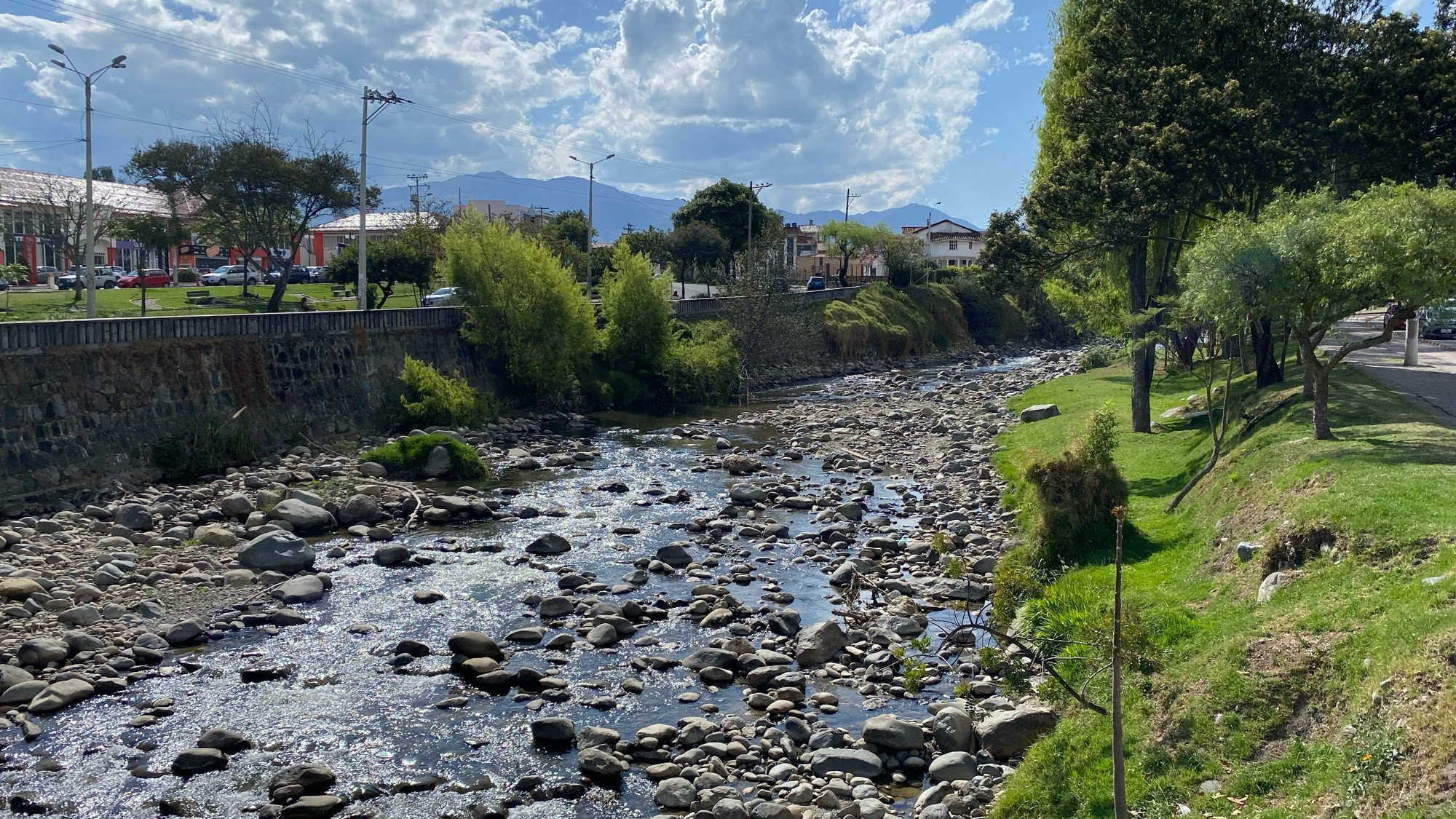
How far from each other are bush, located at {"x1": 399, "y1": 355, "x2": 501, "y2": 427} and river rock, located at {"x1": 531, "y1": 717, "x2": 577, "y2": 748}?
3019 cm

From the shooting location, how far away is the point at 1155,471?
92.2 ft

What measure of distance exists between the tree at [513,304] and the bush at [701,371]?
7805 mm

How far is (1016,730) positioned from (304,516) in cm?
2133

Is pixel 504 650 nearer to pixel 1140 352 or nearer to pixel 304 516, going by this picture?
pixel 304 516

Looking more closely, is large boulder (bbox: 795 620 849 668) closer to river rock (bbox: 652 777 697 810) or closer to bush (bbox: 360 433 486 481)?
river rock (bbox: 652 777 697 810)

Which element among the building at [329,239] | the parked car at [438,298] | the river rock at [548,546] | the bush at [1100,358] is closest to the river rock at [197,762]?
the river rock at [548,546]

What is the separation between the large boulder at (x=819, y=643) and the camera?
1969 centimetres

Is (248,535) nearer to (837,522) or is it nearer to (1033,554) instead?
(837,522)

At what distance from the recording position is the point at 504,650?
20.7 m

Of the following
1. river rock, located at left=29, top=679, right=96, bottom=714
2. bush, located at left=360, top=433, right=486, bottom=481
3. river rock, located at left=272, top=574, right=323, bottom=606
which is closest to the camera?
river rock, located at left=29, top=679, right=96, bottom=714

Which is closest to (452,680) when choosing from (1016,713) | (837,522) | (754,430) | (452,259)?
(1016,713)

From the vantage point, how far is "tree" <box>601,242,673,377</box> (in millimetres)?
58281

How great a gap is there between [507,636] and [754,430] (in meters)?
29.7

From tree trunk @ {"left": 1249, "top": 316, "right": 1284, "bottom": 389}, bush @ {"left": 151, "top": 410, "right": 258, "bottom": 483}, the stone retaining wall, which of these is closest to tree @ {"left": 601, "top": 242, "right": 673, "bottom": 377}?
the stone retaining wall
